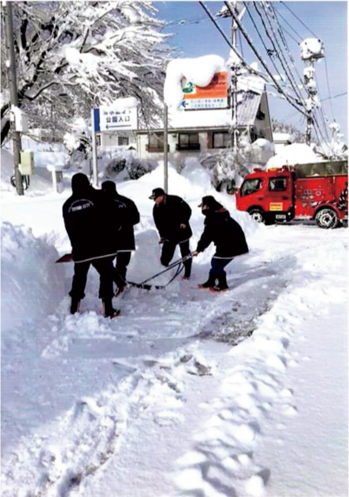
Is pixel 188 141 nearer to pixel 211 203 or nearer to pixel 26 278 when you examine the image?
pixel 211 203

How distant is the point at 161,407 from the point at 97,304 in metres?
2.36

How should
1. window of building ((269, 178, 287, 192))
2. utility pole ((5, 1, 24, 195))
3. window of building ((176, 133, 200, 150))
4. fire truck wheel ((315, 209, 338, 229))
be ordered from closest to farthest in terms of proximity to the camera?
utility pole ((5, 1, 24, 195)) → fire truck wheel ((315, 209, 338, 229)) → window of building ((269, 178, 287, 192)) → window of building ((176, 133, 200, 150))

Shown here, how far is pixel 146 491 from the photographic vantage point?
2029 mm

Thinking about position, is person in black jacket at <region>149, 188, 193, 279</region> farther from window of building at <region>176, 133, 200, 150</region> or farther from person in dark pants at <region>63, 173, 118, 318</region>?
window of building at <region>176, 133, 200, 150</region>

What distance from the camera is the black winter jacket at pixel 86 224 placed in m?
4.36

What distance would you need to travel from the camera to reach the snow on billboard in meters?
21.5

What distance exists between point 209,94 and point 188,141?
817 cm

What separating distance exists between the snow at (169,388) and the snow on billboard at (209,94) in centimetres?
1802

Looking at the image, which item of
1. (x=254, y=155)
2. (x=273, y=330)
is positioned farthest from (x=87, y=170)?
(x=273, y=330)

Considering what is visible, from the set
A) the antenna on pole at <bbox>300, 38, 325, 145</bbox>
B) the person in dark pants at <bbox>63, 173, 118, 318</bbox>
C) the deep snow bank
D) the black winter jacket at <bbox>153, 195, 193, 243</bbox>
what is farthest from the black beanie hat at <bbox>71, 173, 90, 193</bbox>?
the antenna on pole at <bbox>300, 38, 325, 145</bbox>

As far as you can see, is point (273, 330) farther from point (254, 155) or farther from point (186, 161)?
point (254, 155)

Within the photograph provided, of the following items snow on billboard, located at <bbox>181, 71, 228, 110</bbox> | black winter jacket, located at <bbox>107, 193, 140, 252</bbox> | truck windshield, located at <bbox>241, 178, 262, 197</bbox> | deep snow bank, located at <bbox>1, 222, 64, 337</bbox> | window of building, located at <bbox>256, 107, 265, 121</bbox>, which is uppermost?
Result: window of building, located at <bbox>256, 107, 265, 121</bbox>

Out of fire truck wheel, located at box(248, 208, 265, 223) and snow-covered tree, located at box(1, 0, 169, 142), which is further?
fire truck wheel, located at box(248, 208, 265, 223)

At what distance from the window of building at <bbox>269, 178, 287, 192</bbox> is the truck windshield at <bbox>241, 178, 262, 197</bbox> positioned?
43 cm
